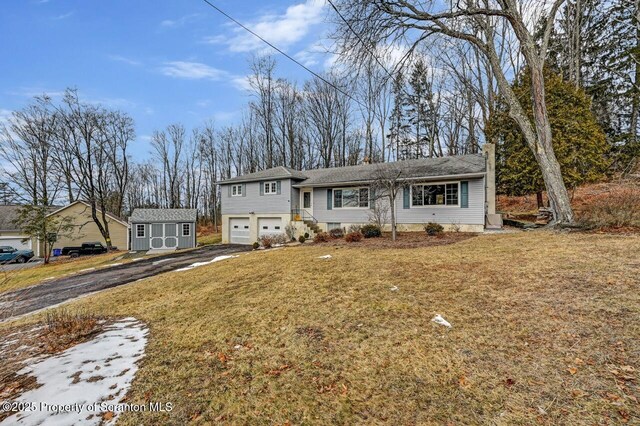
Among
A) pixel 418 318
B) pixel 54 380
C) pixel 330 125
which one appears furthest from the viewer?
pixel 330 125

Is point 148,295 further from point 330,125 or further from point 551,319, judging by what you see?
point 330,125

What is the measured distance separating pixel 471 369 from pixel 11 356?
6.33 m

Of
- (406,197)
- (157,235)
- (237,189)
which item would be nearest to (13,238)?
(157,235)

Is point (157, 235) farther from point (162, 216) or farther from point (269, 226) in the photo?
point (269, 226)

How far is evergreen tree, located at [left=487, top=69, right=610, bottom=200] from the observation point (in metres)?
14.7

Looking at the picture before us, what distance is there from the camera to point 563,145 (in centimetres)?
1468

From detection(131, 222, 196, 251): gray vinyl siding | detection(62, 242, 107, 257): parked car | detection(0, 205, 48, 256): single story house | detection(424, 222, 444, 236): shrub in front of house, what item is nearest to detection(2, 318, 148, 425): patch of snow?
detection(424, 222, 444, 236): shrub in front of house

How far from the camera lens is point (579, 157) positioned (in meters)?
14.6

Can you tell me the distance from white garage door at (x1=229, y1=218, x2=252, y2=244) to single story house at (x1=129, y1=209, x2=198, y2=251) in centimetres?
431

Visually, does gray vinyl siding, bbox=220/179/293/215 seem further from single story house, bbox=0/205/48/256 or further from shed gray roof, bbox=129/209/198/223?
single story house, bbox=0/205/48/256

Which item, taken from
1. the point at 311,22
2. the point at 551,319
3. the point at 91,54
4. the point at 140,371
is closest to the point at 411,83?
the point at 311,22

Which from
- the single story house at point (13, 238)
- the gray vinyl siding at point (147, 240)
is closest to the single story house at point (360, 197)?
the gray vinyl siding at point (147, 240)

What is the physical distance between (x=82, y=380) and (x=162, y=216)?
2204cm

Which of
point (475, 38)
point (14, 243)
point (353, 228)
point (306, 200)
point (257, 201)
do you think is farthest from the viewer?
point (14, 243)
